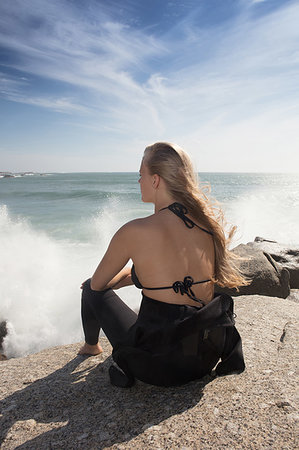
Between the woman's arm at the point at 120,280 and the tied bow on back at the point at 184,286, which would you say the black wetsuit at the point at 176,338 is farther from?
the woman's arm at the point at 120,280

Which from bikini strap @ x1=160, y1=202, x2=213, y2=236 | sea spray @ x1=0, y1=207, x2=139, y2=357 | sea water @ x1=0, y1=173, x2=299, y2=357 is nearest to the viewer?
bikini strap @ x1=160, y1=202, x2=213, y2=236

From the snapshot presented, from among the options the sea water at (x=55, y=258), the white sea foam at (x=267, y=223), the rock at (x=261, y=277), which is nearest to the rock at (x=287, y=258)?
the rock at (x=261, y=277)

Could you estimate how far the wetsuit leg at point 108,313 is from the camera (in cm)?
223

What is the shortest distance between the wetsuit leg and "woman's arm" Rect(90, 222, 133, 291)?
0.29ft

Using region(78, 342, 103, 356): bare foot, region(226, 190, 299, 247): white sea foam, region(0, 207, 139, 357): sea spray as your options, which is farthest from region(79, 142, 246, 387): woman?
region(226, 190, 299, 247): white sea foam

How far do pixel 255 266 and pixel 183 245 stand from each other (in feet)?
11.8

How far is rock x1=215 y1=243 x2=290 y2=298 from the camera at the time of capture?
16.5ft

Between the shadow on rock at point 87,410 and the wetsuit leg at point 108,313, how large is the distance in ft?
1.27

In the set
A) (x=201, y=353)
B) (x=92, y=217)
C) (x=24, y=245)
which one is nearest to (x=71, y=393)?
(x=201, y=353)

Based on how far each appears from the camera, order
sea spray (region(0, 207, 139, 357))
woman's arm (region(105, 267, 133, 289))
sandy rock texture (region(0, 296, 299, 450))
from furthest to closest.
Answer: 1. sea spray (region(0, 207, 139, 357))
2. woman's arm (region(105, 267, 133, 289))
3. sandy rock texture (region(0, 296, 299, 450))

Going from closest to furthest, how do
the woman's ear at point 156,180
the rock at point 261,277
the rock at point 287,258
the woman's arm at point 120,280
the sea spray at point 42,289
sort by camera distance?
the woman's ear at point 156,180 < the woman's arm at point 120,280 < the rock at point 261,277 < the sea spray at point 42,289 < the rock at point 287,258

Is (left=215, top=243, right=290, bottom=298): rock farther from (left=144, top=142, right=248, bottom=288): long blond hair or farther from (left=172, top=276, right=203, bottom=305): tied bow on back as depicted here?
(left=172, top=276, right=203, bottom=305): tied bow on back

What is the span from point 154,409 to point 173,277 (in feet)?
2.76

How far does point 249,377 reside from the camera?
7.47 feet
